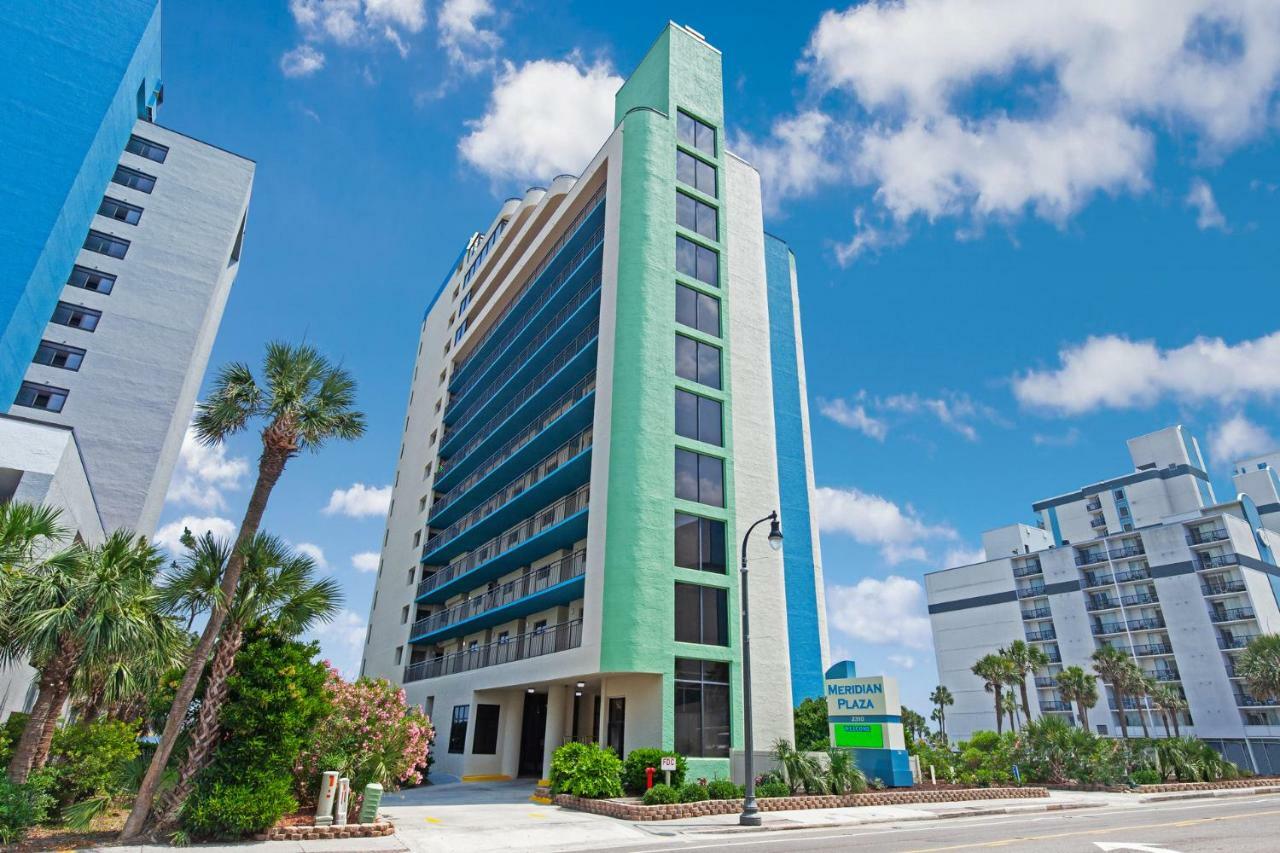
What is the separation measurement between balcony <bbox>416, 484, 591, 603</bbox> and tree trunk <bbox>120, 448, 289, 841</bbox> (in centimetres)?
1502

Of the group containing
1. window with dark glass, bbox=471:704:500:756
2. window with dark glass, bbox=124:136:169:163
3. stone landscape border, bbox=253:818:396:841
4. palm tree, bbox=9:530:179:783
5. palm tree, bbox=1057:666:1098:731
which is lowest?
stone landscape border, bbox=253:818:396:841

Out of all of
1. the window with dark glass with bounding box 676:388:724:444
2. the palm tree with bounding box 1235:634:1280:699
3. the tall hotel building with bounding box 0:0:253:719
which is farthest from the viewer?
the palm tree with bounding box 1235:634:1280:699

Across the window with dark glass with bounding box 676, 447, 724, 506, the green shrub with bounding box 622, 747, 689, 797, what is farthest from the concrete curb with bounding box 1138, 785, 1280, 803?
the window with dark glass with bounding box 676, 447, 724, 506

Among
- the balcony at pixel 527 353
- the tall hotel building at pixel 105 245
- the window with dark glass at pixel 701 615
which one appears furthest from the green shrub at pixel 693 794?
the tall hotel building at pixel 105 245

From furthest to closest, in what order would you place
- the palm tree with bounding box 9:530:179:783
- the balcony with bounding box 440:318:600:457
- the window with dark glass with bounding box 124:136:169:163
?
the window with dark glass with bounding box 124:136:169:163 → the balcony with bounding box 440:318:600:457 → the palm tree with bounding box 9:530:179:783

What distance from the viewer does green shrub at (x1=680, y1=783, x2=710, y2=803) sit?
2065 centimetres

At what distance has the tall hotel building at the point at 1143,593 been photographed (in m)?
66.5

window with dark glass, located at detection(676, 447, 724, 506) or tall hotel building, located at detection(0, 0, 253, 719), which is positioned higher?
tall hotel building, located at detection(0, 0, 253, 719)

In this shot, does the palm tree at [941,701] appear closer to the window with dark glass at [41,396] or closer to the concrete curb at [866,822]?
the concrete curb at [866,822]

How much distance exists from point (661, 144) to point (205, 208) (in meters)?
35.4

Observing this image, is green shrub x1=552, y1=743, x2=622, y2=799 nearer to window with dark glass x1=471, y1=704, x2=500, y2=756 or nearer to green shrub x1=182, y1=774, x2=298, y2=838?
green shrub x1=182, y1=774, x2=298, y2=838

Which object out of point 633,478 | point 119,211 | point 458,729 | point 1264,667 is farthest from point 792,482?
point 119,211

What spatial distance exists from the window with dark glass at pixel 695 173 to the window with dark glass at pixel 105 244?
36.8m

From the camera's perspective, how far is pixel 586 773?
2184 centimetres
